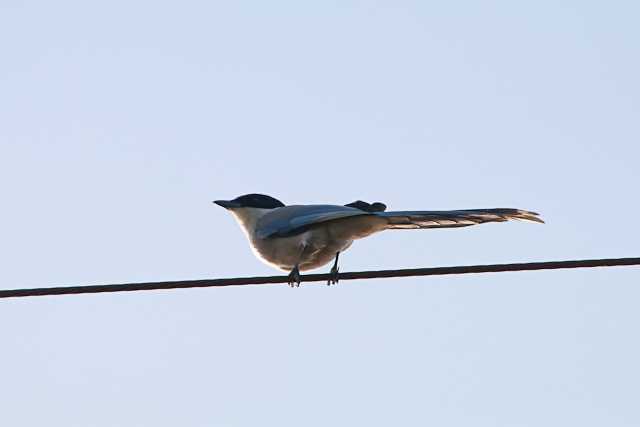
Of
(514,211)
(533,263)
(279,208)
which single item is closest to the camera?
(533,263)

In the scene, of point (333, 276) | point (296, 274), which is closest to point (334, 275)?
point (333, 276)

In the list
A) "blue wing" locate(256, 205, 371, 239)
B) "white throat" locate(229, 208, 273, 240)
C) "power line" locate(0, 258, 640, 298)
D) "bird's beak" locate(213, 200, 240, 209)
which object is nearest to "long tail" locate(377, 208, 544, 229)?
"blue wing" locate(256, 205, 371, 239)

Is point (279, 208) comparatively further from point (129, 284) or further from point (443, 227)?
point (129, 284)

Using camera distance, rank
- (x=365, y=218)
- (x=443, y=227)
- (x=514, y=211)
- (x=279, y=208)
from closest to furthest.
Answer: (x=514, y=211), (x=443, y=227), (x=365, y=218), (x=279, y=208)

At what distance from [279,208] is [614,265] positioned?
4.12 meters

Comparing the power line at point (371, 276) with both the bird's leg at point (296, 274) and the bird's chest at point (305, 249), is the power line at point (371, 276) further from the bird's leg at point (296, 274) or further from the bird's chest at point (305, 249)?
the bird's chest at point (305, 249)

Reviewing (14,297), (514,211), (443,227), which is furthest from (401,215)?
(14,297)

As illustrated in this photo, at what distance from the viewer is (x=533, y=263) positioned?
24.0ft

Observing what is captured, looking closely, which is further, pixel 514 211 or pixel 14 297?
pixel 514 211

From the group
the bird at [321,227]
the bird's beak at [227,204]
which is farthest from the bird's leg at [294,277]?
the bird's beak at [227,204]

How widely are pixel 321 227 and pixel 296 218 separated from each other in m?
0.29

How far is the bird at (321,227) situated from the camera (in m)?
9.13

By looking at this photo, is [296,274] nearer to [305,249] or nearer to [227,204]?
[305,249]

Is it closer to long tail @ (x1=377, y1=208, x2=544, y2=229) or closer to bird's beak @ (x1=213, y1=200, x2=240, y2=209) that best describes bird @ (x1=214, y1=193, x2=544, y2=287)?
long tail @ (x1=377, y1=208, x2=544, y2=229)
